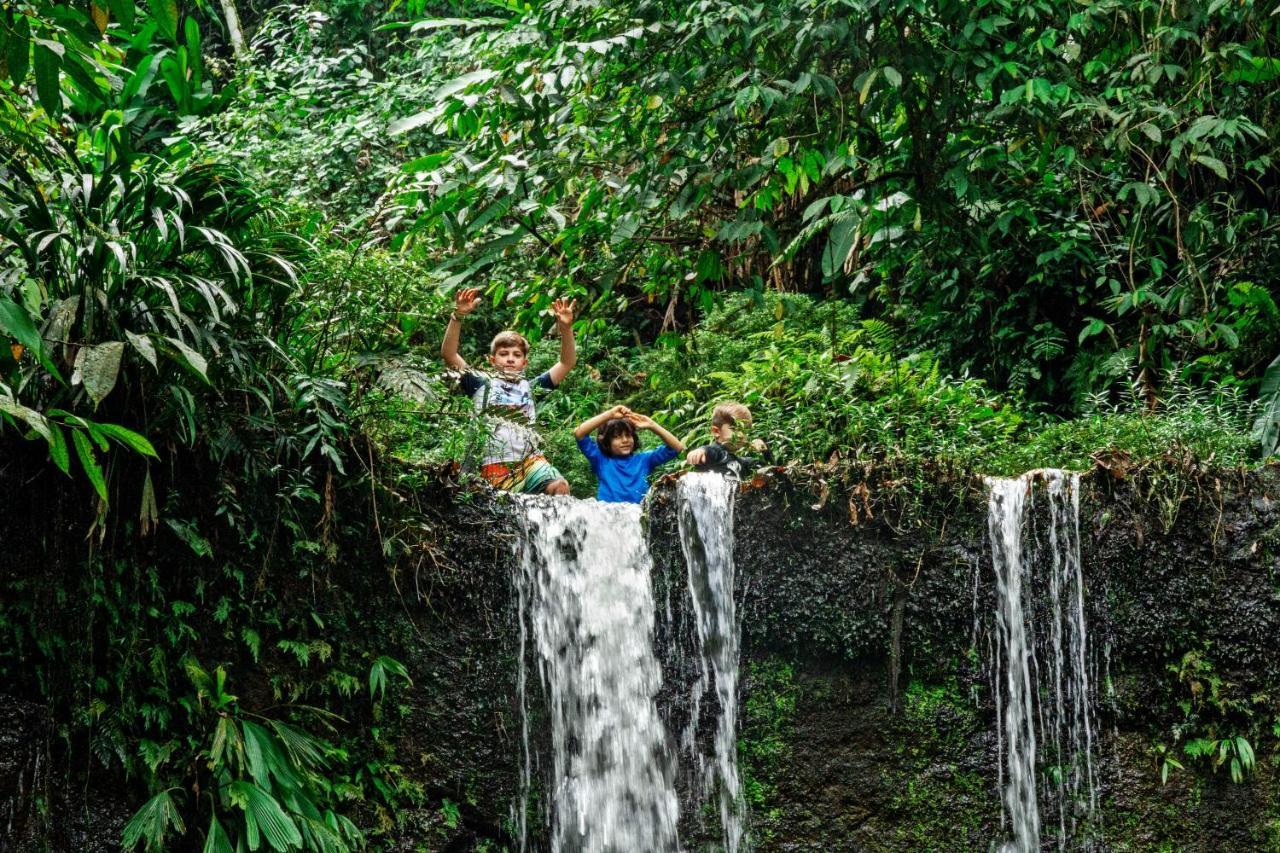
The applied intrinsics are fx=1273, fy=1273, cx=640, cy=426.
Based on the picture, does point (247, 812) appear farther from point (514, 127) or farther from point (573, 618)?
point (514, 127)

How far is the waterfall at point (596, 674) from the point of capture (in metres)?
6.61

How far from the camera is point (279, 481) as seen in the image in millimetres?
5910

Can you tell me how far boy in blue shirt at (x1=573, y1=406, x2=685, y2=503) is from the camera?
300 inches

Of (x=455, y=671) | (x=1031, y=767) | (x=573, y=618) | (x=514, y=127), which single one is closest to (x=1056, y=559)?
(x=1031, y=767)

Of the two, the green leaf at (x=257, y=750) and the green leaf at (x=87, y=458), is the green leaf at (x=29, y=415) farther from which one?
the green leaf at (x=257, y=750)

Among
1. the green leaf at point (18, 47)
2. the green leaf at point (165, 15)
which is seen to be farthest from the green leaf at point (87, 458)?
the green leaf at point (165, 15)

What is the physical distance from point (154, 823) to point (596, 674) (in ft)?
7.96

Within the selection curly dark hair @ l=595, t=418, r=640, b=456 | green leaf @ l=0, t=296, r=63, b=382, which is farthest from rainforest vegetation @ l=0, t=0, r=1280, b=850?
curly dark hair @ l=595, t=418, r=640, b=456

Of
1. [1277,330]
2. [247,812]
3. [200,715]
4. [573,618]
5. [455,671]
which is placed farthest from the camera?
[1277,330]

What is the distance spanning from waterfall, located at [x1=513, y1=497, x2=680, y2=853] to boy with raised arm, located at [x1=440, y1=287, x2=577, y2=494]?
339 mm

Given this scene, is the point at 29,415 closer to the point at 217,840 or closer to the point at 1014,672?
the point at 217,840

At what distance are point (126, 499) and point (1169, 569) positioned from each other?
17.3 ft

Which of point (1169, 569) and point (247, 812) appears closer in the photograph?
point (247, 812)

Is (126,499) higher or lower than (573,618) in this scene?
higher
